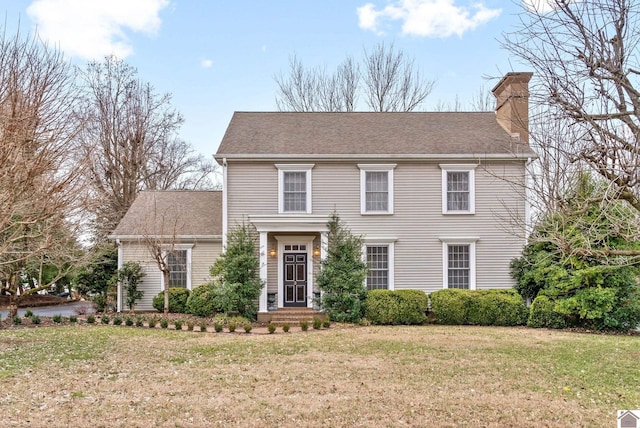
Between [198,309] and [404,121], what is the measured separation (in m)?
11.4

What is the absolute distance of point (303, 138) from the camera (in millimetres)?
18266

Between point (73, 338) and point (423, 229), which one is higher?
point (423, 229)

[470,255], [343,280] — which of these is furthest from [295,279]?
[470,255]

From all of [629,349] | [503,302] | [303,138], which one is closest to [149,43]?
[303,138]

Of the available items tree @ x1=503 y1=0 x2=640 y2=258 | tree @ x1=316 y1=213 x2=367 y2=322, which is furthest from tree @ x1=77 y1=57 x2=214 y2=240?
tree @ x1=503 y1=0 x2=640 y2=258

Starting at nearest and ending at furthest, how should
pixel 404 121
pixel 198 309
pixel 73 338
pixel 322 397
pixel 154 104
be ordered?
pixel 322 397, pixel 73 338, pixel 198 309, pixel 404 121, pixel 154 104

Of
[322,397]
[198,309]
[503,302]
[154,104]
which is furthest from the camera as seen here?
[154,104]

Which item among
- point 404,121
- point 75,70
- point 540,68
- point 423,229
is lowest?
point 423,229

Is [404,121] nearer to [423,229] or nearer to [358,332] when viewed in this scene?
[423,229]

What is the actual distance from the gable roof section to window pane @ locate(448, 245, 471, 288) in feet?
12.3

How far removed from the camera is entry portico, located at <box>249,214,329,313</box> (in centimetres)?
1664

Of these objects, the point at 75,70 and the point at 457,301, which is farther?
the point at 457,301

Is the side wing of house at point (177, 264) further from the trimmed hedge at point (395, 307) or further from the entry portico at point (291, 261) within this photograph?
the trimmed hedge at point (395, 307)

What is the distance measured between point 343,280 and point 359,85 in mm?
21658
